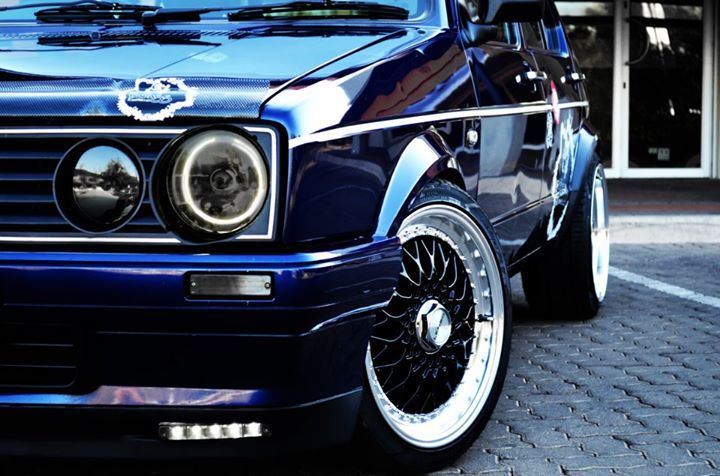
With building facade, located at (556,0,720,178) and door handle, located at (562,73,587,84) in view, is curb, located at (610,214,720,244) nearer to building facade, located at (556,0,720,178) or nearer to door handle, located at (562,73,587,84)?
door handle, located at (562,73,587,84)

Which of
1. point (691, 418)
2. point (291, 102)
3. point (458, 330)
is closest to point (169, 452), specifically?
point (291, 102)

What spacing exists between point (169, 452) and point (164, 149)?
2.27 feet

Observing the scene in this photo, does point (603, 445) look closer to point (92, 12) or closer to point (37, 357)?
point (37, 357)

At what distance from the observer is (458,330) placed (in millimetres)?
3801

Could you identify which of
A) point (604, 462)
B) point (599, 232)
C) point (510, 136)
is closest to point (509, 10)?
point (510, 136)

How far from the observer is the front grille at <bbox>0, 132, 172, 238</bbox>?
296 cm

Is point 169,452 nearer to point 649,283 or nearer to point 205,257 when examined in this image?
point 205,257

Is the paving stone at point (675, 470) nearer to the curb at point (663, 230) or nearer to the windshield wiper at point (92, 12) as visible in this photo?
the windshield wiper at point (92, 12)

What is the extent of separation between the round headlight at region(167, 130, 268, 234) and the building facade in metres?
12.7

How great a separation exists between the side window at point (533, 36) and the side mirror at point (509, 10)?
2.92 feet

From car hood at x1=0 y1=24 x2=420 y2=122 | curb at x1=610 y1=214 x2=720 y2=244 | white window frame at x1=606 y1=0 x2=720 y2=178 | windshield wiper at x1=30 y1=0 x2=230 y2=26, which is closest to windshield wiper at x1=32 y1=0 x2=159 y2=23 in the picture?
windshield wiper at x1=30 y1=0 x2=230 y2=26

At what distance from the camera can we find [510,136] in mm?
4477

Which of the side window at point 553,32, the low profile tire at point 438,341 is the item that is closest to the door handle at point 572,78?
the side window at point 553,32

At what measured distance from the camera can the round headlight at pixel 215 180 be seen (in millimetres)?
2943
